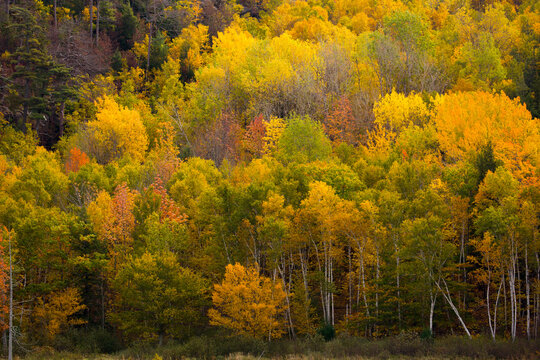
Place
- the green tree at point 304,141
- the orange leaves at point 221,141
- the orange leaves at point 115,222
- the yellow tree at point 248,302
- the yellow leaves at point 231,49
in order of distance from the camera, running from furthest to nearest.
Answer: the yellow leaves at point 231,49 → the orange leaves at point 221,141 → the green tree at point 304,141 → the orange leaves at point 115,222 → the yellow tree at point 248,302

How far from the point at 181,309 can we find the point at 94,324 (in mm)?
8971

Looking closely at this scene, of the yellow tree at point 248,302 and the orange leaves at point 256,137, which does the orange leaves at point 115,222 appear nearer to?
the yellow tree at point 248,302

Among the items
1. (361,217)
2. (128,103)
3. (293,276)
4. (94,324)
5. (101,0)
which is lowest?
(94,324)

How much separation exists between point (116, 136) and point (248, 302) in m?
32.3

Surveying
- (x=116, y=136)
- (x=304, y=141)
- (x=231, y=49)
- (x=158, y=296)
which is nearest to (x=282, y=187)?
(x=304, y=141)

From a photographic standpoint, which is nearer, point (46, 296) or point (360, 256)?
point (360, 256)

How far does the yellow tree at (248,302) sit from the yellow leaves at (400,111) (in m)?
22.8

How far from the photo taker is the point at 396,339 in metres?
39.5

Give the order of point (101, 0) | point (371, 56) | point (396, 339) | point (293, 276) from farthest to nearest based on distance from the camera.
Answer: point (101, 0)
point (371, 56)
point (293, 276)
point (396, 339)

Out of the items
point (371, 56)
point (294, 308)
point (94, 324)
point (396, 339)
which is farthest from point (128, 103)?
point (396, 339)

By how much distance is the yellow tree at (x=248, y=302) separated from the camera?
43062mm

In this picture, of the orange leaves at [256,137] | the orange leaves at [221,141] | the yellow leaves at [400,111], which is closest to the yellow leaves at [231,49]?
the orange leaves at [221,141]

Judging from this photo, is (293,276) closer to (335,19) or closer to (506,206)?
(506,206)

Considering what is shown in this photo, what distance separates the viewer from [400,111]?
5850cm
